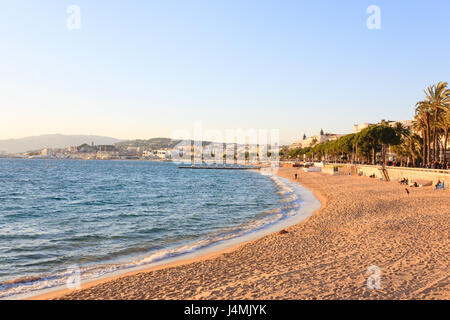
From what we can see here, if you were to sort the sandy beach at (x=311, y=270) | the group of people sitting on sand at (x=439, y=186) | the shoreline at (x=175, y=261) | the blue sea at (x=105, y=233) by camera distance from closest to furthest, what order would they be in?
the sandy beach at (x=311, y=270), the shoreline at (x=175, y=261), the blue sea at (x=105, y=233), the group of people sitting on sand at (x=439, y=186)

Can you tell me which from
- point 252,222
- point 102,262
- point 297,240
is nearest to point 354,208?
point 252,222

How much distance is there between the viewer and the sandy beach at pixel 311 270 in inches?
317

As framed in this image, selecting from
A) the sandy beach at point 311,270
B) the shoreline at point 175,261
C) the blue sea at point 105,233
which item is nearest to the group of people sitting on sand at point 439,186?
the blue sea at point 105,233

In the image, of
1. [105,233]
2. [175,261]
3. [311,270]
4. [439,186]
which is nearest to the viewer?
[311,270]

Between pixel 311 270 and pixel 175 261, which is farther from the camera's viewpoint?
pixel 175 261

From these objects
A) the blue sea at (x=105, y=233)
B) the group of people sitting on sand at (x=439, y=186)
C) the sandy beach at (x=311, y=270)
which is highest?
the group of people sitting on sand at (x=439, y=186)

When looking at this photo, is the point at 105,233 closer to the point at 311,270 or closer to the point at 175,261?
the point at 175,261

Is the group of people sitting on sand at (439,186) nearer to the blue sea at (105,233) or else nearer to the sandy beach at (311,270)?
the blue sea at (105,233)

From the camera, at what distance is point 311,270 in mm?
9781

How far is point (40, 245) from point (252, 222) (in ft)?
35.7

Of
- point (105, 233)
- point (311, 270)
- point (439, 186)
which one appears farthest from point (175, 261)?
point (439, 186)
